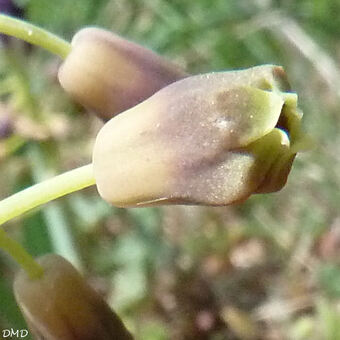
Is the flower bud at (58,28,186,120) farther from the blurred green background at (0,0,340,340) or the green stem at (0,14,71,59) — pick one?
the blurred green background at (0,0,340,340)

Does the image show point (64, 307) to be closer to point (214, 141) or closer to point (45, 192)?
point (45, 192)

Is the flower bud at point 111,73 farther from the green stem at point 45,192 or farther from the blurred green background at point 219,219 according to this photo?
the blurred green background at point 219,219

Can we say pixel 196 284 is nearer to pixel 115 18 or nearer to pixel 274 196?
pixel 274 196

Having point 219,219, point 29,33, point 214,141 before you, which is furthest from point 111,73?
point 219,219

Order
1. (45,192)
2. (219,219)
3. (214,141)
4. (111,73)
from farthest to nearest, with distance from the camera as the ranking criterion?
1. (219,219)
2. (111,73)
3. (45,192)
4. (214,141)

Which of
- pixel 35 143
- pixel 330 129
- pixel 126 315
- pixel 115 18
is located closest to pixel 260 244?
pixel 330 129

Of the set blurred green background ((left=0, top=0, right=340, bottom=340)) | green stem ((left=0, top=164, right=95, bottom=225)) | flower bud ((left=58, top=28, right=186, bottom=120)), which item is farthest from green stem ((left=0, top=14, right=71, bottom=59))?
blurred green background ((left=0, top=0, right=340, bottom=340))
